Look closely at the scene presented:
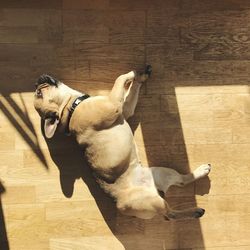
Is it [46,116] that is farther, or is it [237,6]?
[237,6]

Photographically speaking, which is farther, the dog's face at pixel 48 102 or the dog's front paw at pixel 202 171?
the dog's front paw at pixel 202 171

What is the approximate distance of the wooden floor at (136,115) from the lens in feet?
14.5

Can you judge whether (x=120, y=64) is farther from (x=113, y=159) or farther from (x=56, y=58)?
(x=113, y=159)

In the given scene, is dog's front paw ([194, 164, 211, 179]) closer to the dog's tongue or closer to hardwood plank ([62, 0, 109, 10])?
the dog's tongue

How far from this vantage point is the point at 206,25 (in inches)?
176

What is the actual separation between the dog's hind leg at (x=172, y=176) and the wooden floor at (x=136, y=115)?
12 centimetres

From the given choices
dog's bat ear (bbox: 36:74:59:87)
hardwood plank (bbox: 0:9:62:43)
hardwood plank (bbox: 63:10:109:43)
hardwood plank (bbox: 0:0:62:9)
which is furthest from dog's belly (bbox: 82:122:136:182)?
hardwood plank (bbox: 0:0:62:9)

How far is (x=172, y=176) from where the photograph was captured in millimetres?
4371

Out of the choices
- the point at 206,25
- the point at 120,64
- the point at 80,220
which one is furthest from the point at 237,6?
the point at 80,220

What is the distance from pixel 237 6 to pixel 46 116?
218 centimetres

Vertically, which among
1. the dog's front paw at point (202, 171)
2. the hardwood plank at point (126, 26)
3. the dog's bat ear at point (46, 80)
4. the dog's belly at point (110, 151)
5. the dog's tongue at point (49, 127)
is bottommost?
the dog's front paw at point (202, 171)

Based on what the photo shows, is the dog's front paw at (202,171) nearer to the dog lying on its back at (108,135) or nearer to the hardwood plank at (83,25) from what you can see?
the dog lying on its back at (108,135)

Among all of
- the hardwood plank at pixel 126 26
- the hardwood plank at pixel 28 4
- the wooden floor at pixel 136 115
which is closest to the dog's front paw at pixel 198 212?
the wooden floor at pixel 136 115

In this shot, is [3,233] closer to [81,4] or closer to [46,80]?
[46,80]
